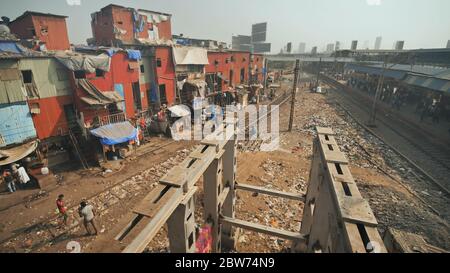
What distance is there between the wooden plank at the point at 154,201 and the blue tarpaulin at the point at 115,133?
1272 cm

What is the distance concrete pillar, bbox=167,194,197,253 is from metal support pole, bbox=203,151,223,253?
1.50 meters

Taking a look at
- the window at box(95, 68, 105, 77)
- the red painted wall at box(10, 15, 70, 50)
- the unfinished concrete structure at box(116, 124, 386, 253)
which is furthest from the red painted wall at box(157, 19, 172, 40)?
the unfinished concrete structure at box(116, 124, 386, 253)

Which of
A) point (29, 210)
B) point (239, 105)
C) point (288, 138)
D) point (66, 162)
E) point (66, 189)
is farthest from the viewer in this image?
point (239, 105)

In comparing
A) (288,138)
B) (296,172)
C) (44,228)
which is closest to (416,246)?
(296,172)

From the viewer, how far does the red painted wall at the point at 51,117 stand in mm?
14445

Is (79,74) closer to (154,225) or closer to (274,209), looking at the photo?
(274,209)

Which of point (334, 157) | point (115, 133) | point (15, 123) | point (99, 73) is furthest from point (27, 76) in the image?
point (334, 157)

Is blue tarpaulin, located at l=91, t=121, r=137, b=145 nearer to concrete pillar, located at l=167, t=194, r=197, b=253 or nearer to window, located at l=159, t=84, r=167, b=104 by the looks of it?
window, located at l=159, t=84, r=167, b=104

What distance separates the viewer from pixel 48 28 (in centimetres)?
2023

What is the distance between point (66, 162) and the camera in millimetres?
15172

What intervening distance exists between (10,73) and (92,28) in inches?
780

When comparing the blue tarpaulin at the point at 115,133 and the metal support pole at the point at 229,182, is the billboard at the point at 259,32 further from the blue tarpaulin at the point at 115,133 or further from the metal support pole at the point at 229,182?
the metal support pole at the point at 229,182

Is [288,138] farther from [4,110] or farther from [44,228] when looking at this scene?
[4,110]
